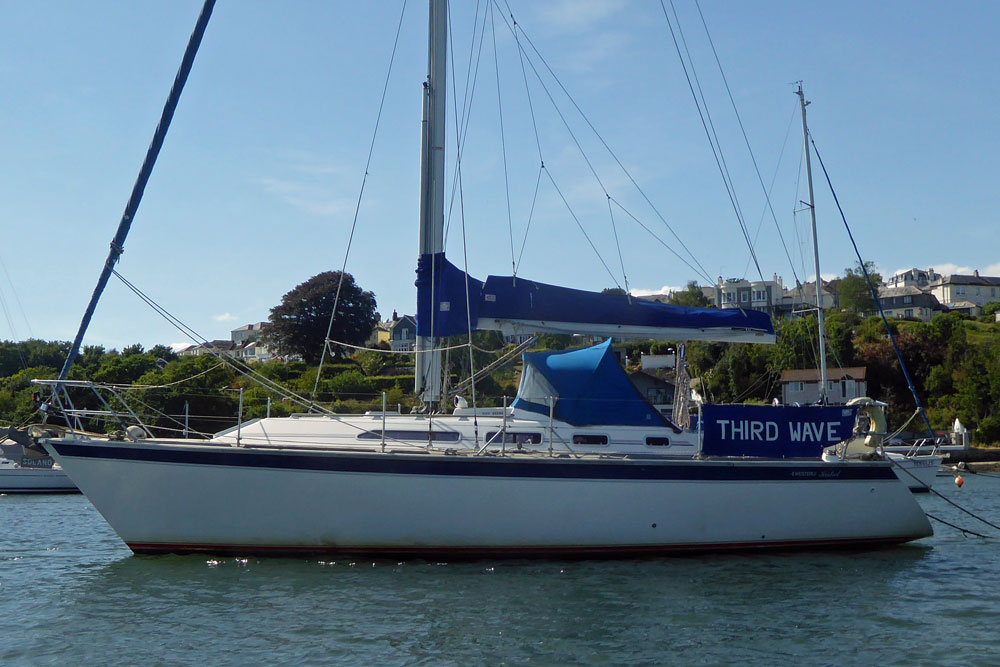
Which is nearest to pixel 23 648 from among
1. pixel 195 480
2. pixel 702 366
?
pixel 195 480

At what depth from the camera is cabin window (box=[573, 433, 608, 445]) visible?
13.2 m

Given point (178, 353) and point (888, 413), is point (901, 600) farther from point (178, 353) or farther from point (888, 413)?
point (178, 353)

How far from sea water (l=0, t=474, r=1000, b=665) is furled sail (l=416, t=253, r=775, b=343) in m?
3.76

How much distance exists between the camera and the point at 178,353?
5872cm

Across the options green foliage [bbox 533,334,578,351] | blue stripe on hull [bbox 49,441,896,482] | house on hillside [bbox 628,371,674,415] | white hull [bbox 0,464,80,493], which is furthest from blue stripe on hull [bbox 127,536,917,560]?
green foliage [bbox 533,334,578,351]

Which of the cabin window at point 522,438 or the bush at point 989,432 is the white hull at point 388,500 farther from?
the bush at point 989,432

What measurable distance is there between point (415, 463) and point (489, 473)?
1038 millimetres

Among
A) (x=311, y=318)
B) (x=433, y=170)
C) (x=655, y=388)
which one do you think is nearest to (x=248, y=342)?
(x=311, y=318)

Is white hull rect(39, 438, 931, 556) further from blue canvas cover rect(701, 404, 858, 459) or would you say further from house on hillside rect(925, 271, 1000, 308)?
house on hillside rect(925, 271, 1000, 308)

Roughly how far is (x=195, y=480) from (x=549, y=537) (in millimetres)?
4975

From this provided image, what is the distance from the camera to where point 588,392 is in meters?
13.5

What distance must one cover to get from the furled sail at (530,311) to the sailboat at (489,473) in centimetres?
3

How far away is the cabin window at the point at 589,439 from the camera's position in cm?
1320

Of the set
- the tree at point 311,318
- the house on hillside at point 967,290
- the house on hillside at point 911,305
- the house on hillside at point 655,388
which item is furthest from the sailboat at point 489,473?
A: the house on hillside at point 967,290
